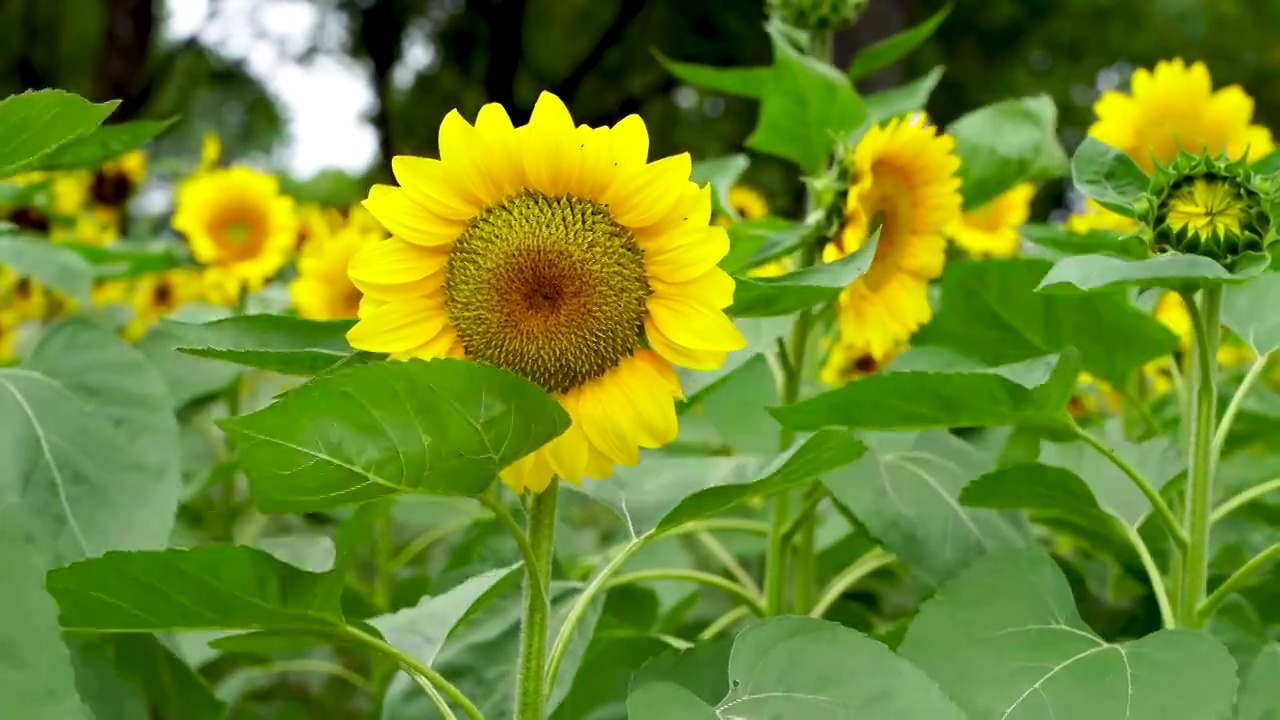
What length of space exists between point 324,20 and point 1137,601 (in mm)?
5868

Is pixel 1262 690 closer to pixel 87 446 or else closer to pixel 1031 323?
pixel 1031 323

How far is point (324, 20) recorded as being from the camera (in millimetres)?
6012

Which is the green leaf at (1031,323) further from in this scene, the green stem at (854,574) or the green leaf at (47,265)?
the green leaf at (47,265)

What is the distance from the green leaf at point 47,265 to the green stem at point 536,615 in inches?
24.0

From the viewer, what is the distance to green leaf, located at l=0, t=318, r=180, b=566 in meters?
0.57

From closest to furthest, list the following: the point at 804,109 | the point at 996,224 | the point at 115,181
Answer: the point at 804,109 < the point at 996,224 < the point at 115,181

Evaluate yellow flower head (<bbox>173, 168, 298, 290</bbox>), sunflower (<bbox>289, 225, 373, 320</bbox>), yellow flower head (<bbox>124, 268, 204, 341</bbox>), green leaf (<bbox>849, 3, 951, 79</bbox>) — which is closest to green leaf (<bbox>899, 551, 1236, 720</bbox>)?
green leaf (<bbox>849, 3, 951, 79</bbox>)

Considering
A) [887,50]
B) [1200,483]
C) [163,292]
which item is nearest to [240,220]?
[163,292]

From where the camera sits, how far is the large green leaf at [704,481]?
0.48 m

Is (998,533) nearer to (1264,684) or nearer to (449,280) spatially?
(1264,684)

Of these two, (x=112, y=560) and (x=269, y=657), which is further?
(x=269, y=657)

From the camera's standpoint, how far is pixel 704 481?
0.62m

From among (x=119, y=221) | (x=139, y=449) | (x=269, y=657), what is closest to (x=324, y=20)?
(x=119, y=221)

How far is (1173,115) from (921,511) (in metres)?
0.54
